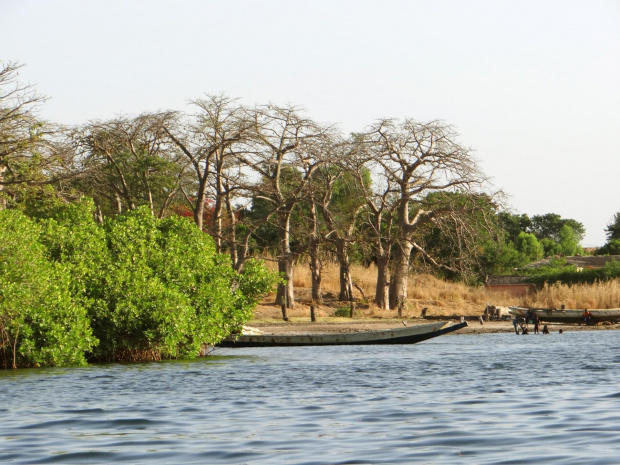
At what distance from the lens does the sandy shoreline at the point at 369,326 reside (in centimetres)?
4531

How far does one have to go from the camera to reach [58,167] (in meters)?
43.0

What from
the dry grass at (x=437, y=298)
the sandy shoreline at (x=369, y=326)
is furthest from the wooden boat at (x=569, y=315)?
the dry grass at (x=437, y=298)

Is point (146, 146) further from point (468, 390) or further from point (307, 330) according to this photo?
point (468, 390)

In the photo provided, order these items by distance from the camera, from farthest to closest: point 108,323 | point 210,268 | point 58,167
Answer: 1. point 58,167
2. point 210,268
3. point 108,323

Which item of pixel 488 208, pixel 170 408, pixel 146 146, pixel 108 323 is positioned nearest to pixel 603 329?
pixel 488 208

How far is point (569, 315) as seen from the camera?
171 feet

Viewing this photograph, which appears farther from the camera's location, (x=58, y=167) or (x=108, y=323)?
(x=58, y=167)

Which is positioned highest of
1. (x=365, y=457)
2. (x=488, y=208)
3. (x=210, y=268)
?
(x=488, y=208)

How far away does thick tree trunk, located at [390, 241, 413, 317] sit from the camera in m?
55.9

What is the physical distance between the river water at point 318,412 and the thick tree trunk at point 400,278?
25888 millimetres

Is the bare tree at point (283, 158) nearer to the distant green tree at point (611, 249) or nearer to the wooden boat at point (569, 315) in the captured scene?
the wooden boat at point (569, 315)

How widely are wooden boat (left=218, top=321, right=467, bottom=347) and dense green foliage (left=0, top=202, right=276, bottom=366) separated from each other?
457 centimetres

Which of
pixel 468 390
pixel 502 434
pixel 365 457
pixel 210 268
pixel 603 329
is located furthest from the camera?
pixel 603 329

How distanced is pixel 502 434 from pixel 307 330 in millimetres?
32501
